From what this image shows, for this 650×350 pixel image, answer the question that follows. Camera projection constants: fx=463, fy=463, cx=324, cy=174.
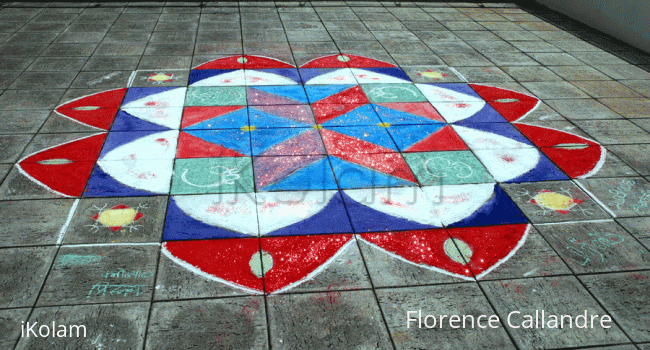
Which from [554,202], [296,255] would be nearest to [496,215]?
[554,202]

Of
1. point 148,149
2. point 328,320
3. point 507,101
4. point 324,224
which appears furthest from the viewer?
point 507,101

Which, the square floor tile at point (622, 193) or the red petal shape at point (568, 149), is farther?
the red petal shape at point (568, 149)

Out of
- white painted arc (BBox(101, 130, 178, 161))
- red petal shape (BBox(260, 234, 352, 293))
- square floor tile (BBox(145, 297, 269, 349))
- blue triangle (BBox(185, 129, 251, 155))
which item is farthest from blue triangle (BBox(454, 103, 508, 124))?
square floor tile (BBox(145, 297, 269, 349))

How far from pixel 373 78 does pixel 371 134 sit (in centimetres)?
181

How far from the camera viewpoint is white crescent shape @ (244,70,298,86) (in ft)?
22.6

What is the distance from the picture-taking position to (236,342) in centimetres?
311

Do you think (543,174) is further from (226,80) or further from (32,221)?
(32,221)

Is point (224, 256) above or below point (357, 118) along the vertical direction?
below

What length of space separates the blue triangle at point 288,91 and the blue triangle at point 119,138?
1830 mm

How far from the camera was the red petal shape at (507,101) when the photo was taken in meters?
6.28

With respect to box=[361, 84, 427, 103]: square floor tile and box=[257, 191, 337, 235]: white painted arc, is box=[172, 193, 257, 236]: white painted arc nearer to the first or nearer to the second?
box=[257, 191, 337, 235]: white painted arc

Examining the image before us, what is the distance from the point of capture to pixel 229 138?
5.44m

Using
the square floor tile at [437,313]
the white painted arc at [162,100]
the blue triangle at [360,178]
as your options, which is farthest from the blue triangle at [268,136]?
the square floor tile at [437,313]

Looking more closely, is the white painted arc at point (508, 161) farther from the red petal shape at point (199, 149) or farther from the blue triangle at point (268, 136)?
the red petal shape at point (199, 149)
